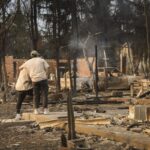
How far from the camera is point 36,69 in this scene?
14.4 meters

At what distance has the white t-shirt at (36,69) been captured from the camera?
14376 millimetres

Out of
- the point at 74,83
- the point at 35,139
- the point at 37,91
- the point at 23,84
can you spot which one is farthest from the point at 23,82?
the point at 74,83

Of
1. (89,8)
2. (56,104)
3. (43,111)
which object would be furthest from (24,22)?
(43,111)

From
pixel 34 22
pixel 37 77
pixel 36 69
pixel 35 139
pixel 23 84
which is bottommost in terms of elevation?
pixel 35 139

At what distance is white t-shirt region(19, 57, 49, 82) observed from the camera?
14.4 meters

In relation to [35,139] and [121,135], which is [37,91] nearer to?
[35,139]

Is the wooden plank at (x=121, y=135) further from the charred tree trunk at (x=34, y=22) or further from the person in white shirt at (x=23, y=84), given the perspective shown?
the charred tree trunk at (x=34, y=22)

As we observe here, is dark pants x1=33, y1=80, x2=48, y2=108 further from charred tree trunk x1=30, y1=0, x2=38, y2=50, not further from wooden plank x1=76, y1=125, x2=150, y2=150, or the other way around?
charred tree trunk x1=30, y1=0, x2=38, y2=50

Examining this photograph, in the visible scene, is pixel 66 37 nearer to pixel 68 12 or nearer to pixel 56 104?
pixel 68 12

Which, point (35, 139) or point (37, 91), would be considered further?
point (37, 91)

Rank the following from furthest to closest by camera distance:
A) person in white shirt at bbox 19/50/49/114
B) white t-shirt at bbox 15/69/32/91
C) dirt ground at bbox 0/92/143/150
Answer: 1. white t-shirt at bbox 15/69/32/91
2. person in white shirt at bbox 19/50/49/114
3. dirt ground at bbox 0/92/143/150

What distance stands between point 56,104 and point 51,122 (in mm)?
7197

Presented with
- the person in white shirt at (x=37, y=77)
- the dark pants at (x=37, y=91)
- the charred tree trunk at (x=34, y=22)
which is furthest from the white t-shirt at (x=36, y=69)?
the charred tree trunk at (x=34, y=22)

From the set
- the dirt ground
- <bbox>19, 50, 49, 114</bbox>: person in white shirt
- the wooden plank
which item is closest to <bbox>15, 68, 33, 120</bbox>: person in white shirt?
<bbox>19, 50, 49, 114</bbox>: person in white shirt
